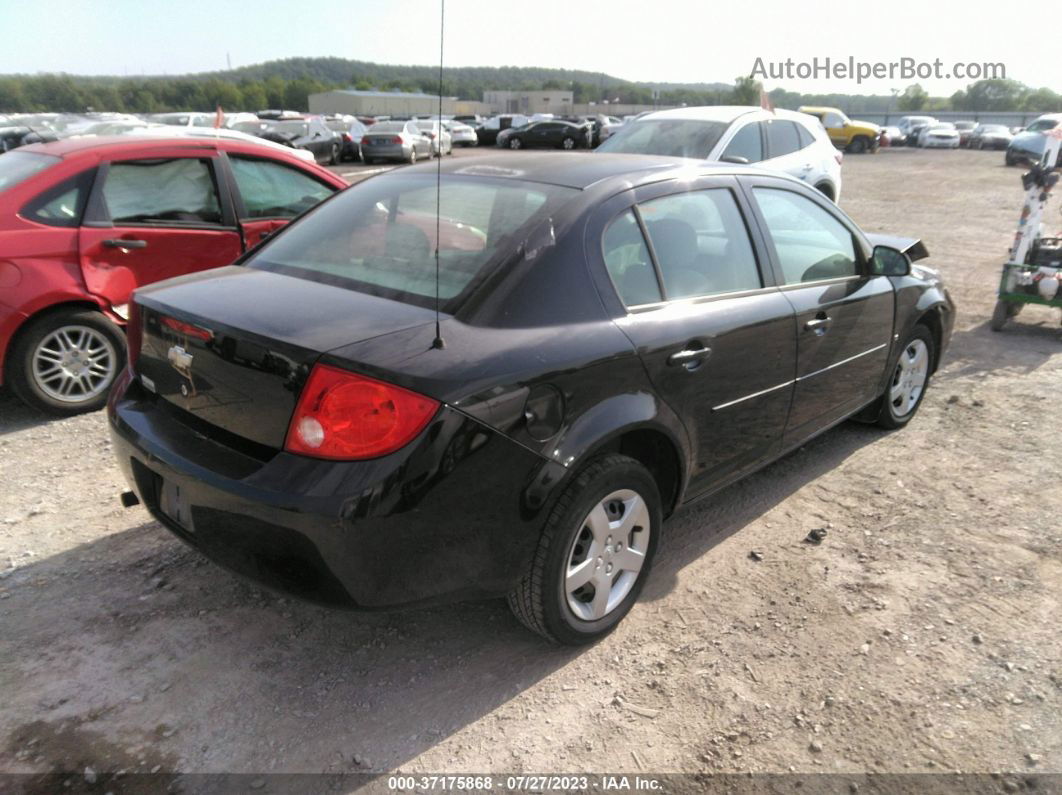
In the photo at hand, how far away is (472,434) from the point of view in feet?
7.63

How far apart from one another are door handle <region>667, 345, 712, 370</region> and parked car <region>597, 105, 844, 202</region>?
579 cm

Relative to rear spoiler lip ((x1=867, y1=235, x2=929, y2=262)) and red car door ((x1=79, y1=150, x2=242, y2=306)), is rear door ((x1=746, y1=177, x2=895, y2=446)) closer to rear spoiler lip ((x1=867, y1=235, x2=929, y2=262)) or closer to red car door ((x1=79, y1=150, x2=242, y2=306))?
rear spoiler lip ((x1=867, y1=235, x2=929, y2=262))

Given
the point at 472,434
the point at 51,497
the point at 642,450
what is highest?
the point at 472,434

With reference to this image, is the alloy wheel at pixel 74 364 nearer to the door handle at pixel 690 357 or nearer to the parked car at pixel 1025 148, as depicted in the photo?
the door handle at pixel 690 357

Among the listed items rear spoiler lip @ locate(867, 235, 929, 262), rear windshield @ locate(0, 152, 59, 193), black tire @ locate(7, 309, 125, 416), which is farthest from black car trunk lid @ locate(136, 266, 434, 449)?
rear spoiler lip @ locate(867, 235, 929, 262)

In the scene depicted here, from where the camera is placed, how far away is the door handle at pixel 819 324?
3664 mm

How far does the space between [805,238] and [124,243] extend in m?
3.97

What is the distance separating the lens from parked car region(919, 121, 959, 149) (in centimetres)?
4288

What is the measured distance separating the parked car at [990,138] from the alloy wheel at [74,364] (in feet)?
154

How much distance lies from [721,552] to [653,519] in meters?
0.73

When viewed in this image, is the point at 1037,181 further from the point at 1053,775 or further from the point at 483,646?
the point at 483,646

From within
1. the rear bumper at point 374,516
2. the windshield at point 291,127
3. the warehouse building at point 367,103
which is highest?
the rear bumper at point 374,516

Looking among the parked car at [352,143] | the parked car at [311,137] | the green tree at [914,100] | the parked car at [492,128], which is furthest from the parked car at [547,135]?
the green tree at [914,100]

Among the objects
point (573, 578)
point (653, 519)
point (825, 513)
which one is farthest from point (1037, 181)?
point (573, 578)
